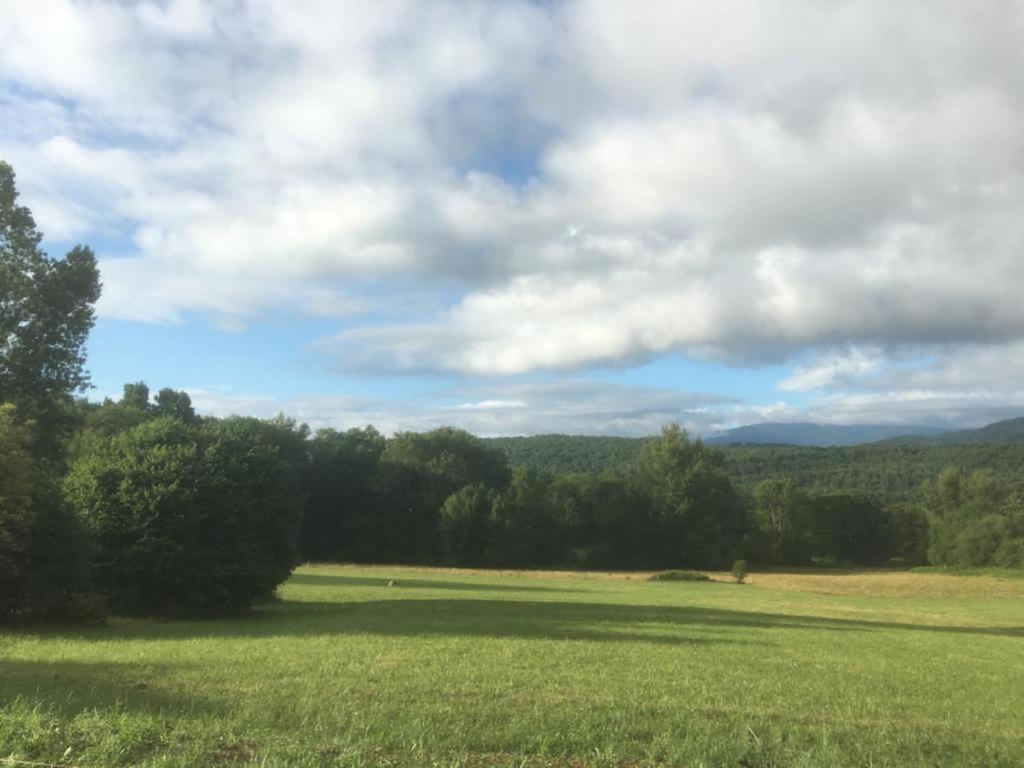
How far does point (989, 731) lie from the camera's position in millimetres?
10383

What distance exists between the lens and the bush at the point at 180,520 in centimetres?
2644

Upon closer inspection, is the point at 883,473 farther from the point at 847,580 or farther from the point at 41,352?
the point at 41,352

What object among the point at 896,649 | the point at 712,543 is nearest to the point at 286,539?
the point at 896,649

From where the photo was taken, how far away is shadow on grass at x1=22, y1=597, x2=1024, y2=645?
21.4 meters

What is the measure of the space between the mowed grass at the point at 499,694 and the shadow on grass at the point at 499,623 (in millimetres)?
201

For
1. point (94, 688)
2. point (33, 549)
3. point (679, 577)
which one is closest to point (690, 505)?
point (679, 577)

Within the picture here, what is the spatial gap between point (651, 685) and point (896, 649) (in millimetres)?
13684

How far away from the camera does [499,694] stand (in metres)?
10.9

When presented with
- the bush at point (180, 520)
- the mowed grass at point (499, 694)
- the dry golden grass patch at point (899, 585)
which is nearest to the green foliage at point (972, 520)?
the dry golden grass patch at point (899, 585)

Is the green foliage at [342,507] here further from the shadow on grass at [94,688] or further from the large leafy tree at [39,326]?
the shadow on grass at [94,688]

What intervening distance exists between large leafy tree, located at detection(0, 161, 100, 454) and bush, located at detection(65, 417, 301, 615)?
27.1 feet

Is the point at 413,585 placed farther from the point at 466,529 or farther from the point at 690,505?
the point at 690,505

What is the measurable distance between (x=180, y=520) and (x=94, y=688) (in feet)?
59.3

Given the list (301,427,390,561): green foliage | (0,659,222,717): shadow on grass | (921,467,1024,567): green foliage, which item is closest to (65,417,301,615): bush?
(0,659,222,717): shadow on grass
